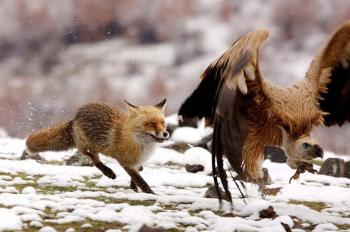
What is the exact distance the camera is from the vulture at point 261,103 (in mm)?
4074

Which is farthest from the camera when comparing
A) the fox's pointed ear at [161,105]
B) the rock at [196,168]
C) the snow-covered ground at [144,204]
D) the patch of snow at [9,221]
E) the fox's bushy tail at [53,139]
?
the rock at [196,168]

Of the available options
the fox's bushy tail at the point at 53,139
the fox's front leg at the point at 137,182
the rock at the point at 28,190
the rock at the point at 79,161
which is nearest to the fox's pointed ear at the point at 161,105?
the fox's front leg at the point at 137,182

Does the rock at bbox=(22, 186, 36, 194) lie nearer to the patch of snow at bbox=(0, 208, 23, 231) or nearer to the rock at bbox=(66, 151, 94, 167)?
the patch of snow at bbox=(0, 208, 23, 231)

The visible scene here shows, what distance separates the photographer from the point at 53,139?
671 cm

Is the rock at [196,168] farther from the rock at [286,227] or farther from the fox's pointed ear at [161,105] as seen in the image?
the rock at [286,227]

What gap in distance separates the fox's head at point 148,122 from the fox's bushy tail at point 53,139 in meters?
1.12

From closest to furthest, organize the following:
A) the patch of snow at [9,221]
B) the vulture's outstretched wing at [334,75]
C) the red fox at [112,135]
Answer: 1. the patch of snow at [9,221]
2. the vulture's outstretched wing at [334,75]
3. the red fox at [112,135]

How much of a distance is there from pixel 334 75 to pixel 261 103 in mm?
1106

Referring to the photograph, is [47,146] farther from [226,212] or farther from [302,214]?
[302,214]

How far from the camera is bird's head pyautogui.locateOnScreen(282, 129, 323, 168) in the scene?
15.2ft

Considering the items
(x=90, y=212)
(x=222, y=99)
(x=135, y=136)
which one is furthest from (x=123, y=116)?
(x=222, y=99)

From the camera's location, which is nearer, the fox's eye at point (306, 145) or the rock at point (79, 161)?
the fox's eye at point (306, 145)

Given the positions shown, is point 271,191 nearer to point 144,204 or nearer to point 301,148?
point 301,148

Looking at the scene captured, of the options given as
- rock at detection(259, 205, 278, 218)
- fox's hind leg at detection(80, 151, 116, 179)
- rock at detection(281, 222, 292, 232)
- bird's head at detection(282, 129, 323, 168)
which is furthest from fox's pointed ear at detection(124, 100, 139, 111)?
rock at detection(281, 222, 292, 232)
